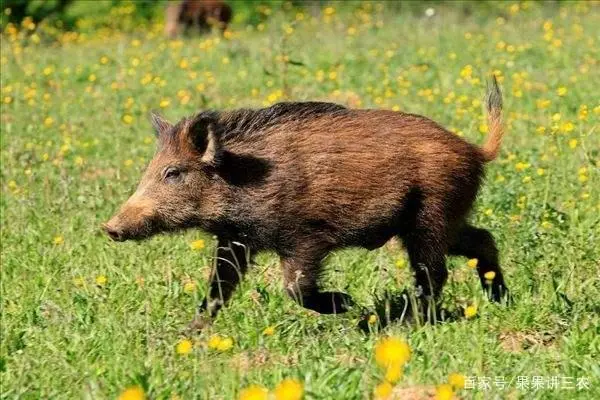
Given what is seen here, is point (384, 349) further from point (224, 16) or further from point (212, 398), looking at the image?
point (224, 16)

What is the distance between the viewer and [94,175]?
9.00 m

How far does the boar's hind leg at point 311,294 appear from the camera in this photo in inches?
207

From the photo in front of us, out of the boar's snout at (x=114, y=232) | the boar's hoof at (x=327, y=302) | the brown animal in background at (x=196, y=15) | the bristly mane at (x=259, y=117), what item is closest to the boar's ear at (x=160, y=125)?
the bristly mane at (x=259, y=117)

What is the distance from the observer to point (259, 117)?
5.60 metres

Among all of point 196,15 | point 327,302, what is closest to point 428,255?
point 327,302

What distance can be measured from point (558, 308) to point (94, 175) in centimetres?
472

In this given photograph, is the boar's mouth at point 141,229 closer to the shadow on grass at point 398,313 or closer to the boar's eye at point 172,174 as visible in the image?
the boar's eye at point 172,174

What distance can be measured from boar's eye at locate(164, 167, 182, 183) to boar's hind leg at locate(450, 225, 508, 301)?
1483 mm

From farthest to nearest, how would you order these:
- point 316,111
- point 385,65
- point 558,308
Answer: point 385,65 → point 316,111 → point 558,308

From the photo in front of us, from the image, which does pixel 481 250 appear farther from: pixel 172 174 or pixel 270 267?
pixel 172 174

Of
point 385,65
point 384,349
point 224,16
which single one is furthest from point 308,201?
point 224,16

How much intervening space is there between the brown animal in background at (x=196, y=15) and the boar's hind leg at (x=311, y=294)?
13.0m

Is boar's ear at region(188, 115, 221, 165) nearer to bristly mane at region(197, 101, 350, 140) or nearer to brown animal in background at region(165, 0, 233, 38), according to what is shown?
bristly mane at region(197, 101, 350, 140)

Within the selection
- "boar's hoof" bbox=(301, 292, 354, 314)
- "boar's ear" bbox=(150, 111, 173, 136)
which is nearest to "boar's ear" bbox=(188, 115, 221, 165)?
"boar's ear" bbox=(150, 111, 173, 136)
